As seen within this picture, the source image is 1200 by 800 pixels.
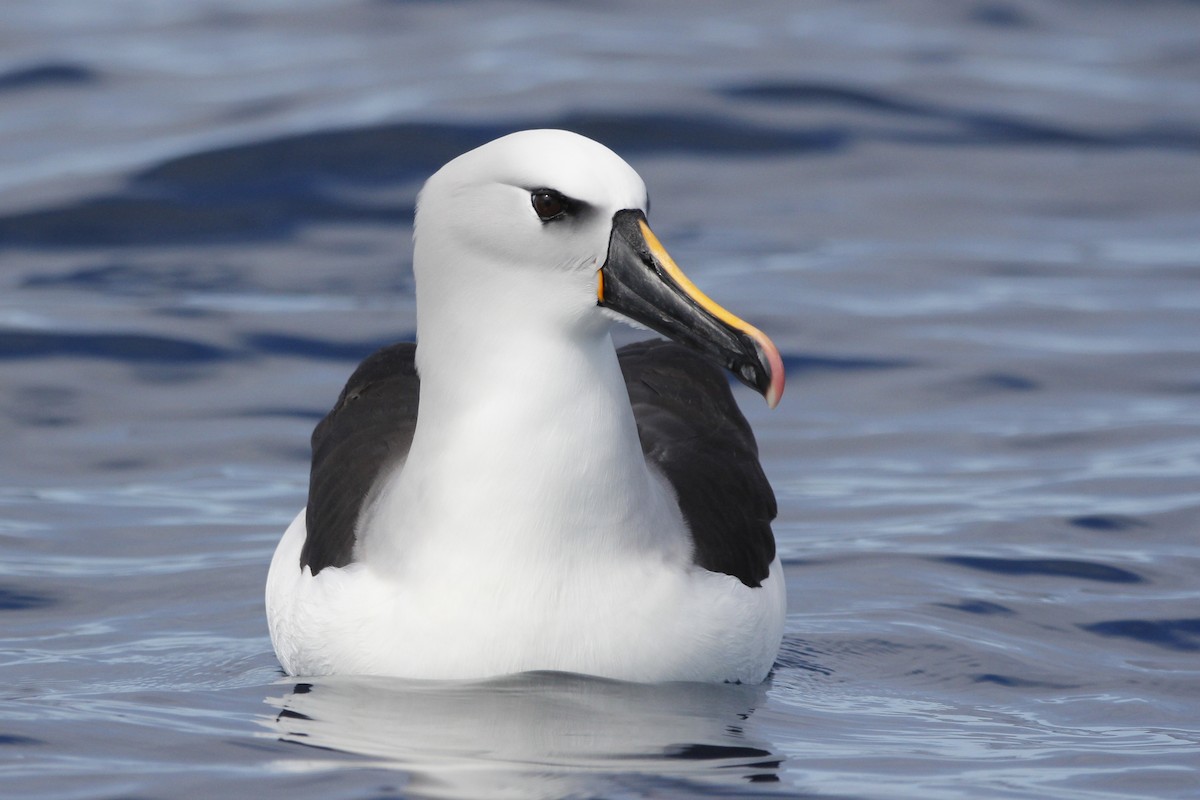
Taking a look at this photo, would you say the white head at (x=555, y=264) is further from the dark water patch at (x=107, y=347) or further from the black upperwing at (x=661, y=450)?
the dark water patch at (x=107, y=347)

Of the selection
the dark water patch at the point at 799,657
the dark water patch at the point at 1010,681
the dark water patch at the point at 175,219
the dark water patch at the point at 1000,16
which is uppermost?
the dark water patch at the point at 1000,16

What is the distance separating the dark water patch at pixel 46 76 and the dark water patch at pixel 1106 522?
10.4 m

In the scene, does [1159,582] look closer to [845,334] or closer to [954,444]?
[954,444]

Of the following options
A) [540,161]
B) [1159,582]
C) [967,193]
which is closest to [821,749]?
[540,161]

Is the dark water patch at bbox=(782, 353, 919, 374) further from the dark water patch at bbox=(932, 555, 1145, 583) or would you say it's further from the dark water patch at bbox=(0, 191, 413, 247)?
the dark water patch at bbox=(0, 191, 413, 247)

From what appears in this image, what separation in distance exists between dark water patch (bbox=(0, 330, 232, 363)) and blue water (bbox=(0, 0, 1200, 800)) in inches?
1.3

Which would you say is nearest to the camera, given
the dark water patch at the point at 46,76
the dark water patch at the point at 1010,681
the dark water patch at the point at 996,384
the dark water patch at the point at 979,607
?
the dark water patch at the point at 1010,681

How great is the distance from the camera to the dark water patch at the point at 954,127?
15.2 m

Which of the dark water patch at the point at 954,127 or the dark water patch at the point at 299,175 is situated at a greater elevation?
the dark water patch at the point at 954,127

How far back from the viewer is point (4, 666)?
6.92m

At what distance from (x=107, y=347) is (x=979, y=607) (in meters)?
5.49

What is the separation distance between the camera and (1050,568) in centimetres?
815

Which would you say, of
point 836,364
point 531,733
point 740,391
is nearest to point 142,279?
point 740,391

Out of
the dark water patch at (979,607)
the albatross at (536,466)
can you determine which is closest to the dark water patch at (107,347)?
the dark water patch at (979,607)
